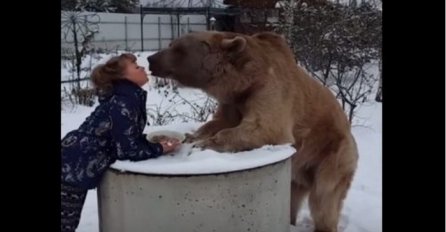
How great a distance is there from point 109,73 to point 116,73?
38 mm

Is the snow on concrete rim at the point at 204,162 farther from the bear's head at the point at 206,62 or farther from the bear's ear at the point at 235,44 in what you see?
the bear's ear at the point at 235,44

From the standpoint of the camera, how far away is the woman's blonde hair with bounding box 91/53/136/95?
9.46 ft

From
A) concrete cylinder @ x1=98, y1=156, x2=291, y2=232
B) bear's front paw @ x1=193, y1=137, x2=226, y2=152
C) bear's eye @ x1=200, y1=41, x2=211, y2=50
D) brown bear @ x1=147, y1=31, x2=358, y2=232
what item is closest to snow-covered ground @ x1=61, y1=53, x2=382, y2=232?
brown bear @ x1=147, y1=31, x2=358, y2=232

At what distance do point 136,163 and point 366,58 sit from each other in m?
5.41

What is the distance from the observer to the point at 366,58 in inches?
299

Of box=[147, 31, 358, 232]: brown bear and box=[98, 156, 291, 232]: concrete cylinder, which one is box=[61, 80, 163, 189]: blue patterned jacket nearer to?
→ box=[98, 156, 291, 232]: concrete cylinder

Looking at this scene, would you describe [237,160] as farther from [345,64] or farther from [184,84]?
[345,64]

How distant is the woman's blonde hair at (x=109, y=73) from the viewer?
9.46 feet

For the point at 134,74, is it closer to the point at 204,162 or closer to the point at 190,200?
the point at 204,162

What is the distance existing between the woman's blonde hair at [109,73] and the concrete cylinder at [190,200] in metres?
0.42

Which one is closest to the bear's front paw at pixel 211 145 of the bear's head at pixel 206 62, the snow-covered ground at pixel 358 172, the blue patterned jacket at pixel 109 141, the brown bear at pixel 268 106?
the brown bear at pixel 268 106

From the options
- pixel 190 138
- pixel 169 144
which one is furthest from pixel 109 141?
pixel 190 138

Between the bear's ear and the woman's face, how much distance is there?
51 centimetres
